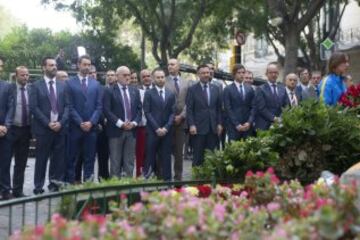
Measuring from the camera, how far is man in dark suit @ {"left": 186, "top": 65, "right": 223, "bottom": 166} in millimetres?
11359

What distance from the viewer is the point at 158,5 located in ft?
96.3

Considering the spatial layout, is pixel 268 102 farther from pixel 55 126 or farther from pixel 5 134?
pixel 5 134

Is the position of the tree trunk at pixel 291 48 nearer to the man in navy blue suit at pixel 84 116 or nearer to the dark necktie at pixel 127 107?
the dark necktie at pixel 127 107

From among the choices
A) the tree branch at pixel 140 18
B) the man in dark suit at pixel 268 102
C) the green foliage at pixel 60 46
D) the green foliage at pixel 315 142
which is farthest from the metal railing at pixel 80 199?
the green foliage at pixel 60 46

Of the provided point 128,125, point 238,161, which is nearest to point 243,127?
point 128,125

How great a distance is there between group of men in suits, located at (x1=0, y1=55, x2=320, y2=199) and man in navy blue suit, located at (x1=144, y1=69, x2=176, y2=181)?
0.05 ft

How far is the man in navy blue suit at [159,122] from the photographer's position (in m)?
11.2

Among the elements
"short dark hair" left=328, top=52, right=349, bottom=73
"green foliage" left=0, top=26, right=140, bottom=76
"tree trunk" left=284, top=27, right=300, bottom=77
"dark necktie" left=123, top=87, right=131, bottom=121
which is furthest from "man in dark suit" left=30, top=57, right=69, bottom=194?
"green foliage" left=0, top=26, right=140, bottom=76

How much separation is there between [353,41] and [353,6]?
2678 mm

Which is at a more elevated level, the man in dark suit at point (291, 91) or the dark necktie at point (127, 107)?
the man in dark suit at point (291, 91)

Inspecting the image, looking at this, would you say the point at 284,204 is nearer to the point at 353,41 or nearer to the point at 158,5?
the point at 158,5

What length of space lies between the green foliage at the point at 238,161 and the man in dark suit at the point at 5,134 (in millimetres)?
4077

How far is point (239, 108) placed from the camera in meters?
11.8

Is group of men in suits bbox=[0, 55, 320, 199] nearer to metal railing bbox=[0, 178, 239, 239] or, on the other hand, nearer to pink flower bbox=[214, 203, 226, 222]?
metal railing bbox=[0, 178, 239, 239]
